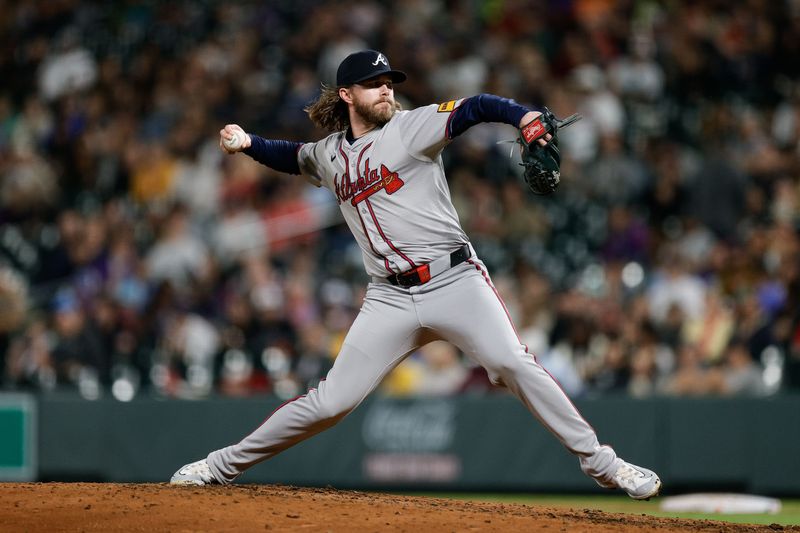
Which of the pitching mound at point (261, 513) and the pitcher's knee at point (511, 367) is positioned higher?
the pitcher's knee at point (511, 367)

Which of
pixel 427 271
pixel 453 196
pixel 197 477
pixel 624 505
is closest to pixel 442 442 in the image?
pixel 624 505

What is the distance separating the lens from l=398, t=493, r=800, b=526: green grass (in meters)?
8.41

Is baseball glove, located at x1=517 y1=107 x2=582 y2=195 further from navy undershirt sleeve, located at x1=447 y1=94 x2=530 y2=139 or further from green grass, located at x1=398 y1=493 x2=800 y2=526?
green grass, located at x1=398 y1=493 x2=800 y2=526

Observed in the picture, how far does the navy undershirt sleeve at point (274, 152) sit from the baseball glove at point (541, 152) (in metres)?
1.32

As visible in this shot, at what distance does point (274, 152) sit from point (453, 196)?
593 cm

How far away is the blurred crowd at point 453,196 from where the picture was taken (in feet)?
35.1

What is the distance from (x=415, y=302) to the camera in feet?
18.7

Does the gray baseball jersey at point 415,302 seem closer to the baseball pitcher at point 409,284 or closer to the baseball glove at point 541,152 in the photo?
the baseball pitcher at point 409,284

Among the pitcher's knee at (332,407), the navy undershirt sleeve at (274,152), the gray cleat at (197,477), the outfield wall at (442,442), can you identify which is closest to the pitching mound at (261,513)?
the gray cleat at (197,477)

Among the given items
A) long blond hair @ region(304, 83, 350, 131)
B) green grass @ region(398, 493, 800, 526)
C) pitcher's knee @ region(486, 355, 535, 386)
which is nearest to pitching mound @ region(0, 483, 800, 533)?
pitcher's knee @ region(486, 355, 535, 386)

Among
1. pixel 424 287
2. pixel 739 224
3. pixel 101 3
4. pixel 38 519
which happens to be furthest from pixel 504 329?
pixel 101 3

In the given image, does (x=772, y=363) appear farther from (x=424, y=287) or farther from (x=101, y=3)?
(x=101, y=3)

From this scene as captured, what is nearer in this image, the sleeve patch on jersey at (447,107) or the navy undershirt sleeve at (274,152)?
the sleeve patch on jersey at (447,107)

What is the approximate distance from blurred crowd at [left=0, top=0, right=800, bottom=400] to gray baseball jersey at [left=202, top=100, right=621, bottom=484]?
4.87m
